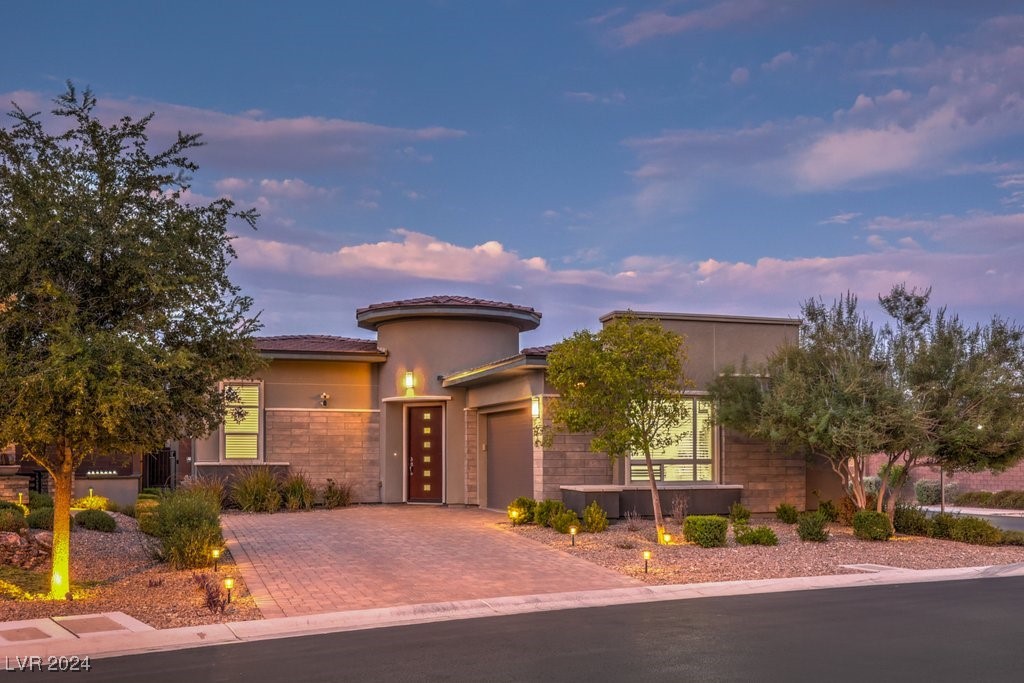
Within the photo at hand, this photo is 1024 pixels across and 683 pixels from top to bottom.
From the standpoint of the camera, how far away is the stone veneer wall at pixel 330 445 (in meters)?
23.8

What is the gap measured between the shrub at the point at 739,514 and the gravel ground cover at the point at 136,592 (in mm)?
8623

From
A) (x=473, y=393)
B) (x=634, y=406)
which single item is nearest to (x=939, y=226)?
(x=634, y=406)

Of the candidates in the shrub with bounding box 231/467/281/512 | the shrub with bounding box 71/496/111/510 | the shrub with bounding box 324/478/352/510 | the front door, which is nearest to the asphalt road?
the shrub with bounding box 71/496/111/510

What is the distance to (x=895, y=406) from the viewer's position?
1661cm

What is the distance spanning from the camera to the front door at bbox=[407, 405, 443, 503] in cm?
2422

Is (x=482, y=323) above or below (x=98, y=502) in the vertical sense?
above

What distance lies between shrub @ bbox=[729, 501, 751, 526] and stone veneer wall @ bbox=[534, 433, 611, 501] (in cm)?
245

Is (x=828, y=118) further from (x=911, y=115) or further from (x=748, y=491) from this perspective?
(x=748, y=491)

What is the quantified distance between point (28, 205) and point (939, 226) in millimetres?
18081

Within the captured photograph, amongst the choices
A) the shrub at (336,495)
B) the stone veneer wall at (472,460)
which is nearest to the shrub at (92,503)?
the shrub at (336,495)

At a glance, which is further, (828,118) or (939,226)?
(939,226)

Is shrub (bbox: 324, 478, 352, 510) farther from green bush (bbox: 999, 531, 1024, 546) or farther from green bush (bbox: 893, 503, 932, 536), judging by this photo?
green bush (bbox: 999, 531, 1024, 546)

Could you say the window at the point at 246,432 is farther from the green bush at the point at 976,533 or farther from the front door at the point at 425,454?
the green bush at the point at 976,533

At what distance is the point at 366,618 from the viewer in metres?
10.5
